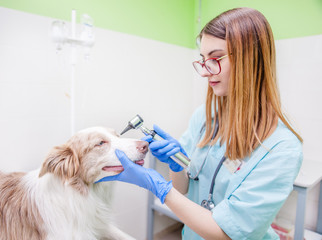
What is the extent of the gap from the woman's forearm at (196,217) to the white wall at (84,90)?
440mm

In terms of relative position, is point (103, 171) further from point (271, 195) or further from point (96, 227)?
point (271, 195)

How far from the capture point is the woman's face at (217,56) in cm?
93

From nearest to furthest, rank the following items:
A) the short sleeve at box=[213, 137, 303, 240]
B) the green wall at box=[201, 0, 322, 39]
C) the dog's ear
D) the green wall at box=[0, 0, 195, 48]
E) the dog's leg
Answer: the short sleeve at box=[213, 137, 303, 240]
the dog's ear
the dog's leg
the green wall at box=[0, 0, 195, 48]
the green wall at box=[201, 0, 322, 39]

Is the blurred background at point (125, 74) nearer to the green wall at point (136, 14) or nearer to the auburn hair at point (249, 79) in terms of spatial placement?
the green wall at point (136, 14)

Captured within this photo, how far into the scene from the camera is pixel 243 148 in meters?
0.94

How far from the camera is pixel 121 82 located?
69.5 inches

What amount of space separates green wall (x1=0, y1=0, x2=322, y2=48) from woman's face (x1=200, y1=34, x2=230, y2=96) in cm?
91

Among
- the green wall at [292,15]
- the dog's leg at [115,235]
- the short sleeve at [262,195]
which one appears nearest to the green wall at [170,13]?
the green wall at [292,15]

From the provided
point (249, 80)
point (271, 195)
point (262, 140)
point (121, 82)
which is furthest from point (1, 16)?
point (271, 195)

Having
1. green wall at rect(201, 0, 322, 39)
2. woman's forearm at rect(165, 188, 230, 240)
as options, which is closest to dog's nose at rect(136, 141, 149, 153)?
woman's forearm at rect(165, 188, 230, 240)

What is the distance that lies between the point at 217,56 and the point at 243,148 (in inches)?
14.7

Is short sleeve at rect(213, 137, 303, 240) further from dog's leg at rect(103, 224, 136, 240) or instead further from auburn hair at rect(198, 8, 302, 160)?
dog's leg at rect(103, 224, 136, 240)

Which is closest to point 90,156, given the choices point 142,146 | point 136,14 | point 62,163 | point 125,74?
point 62,163

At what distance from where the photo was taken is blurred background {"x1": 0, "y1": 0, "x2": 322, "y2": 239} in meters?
1.32
